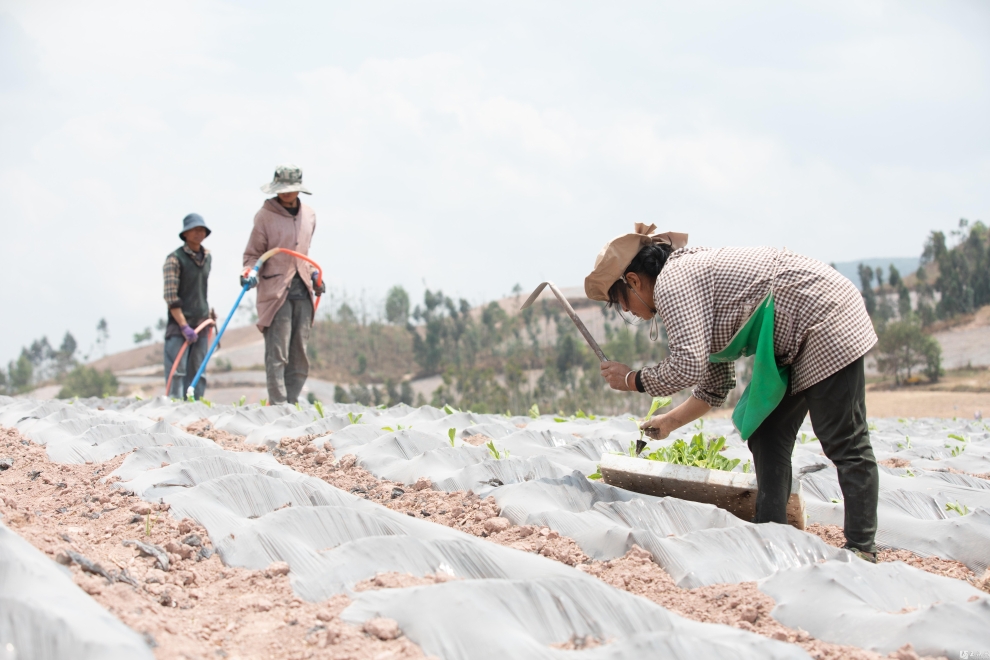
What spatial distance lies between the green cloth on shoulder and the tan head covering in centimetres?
37

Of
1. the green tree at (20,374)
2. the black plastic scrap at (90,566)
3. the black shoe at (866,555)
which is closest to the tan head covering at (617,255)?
the black shoe at (866,555)

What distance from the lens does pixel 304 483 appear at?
2.37 metres

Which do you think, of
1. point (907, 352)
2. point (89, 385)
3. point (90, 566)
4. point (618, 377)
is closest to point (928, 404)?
point (907, 352)

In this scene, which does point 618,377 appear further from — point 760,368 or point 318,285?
point 318,285

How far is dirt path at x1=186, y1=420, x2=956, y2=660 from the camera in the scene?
1.59 metres

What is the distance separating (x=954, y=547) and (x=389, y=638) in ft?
5.54

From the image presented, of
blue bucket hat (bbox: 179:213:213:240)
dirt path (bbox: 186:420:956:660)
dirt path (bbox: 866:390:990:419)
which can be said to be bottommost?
dirt path (bbox: 866:390:990:419)

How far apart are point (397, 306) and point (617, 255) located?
38573mm

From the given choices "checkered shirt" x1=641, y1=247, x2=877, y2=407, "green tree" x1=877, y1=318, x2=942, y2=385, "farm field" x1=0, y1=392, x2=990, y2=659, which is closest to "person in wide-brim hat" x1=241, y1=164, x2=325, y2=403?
"farm field" x1=0, y1=392, x2=990, y2=659

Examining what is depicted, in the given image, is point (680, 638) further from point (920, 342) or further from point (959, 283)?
point (959, 283)

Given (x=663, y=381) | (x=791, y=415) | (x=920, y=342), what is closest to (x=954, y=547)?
(x=791, y=415)

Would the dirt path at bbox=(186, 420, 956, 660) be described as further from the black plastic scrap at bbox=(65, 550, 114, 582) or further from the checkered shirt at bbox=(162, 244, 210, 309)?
the checkered shirt at bbox=(162, 244, 210, 309)

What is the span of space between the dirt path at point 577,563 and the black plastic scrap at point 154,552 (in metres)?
0.53

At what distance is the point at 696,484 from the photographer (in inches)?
93.8
